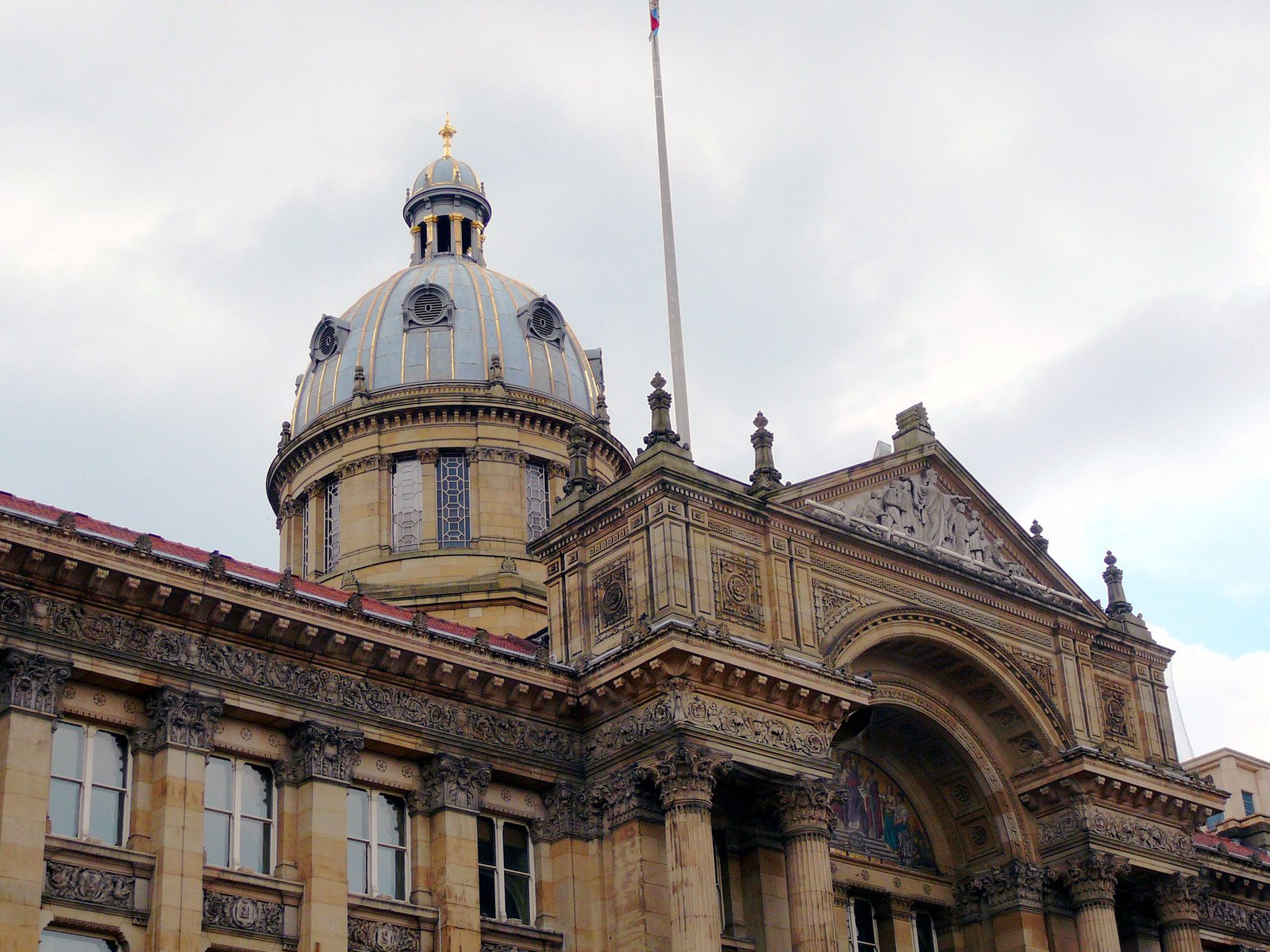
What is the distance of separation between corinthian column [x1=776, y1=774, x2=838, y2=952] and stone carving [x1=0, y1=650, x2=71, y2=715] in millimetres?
13935

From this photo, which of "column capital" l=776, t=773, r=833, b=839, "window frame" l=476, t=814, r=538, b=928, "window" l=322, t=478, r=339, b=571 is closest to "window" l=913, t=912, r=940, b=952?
"column capital" l=776, t=773, r=833, b=839

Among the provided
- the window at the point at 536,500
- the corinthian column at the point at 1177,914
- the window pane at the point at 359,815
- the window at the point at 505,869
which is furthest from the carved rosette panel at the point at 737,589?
the window at the point at 536,500

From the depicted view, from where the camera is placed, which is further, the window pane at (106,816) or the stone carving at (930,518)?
the stone carving at (930,518)

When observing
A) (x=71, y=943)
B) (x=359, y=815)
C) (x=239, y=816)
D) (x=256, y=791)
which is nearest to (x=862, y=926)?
(x=359, y=815)

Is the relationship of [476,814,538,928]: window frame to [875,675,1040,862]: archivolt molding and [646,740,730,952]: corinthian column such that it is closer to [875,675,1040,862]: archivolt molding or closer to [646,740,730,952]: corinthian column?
[646,740,730,952]: corinthian column

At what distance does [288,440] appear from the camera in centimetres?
5806

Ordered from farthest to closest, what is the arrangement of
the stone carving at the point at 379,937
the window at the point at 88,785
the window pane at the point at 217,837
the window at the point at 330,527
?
the window at the point at 330,527, the stone carving at the point at 379,937, the window pane at the point at 217,837, the window at the point at 88,785

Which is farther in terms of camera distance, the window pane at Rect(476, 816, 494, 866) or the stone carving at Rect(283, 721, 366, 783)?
the window pane at Rect(476, 816, 494, 866)

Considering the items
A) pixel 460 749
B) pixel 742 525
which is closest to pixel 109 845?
pixel 460 749

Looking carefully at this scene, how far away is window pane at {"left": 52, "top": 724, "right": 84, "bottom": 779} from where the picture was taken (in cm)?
3111

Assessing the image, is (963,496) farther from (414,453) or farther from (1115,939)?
(414,453)

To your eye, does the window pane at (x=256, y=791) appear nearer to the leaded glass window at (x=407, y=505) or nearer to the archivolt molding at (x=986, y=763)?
the archivolt molding at (x=986, y=763)

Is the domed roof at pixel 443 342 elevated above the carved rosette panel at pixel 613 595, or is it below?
above

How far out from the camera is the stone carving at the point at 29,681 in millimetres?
30312
